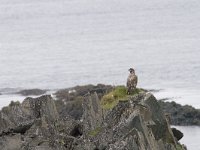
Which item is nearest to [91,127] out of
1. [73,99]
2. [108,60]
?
[73,99]

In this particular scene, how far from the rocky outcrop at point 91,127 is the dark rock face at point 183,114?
2201 inches

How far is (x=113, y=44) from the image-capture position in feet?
577

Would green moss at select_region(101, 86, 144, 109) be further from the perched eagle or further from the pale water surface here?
the pale water surface

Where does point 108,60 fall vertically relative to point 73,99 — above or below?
above

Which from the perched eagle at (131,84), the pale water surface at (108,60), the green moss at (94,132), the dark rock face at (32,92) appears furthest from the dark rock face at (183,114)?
the green moss at (94,132)

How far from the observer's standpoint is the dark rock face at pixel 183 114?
3511 inches

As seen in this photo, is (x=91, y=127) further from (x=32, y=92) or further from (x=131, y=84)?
(x=32, y=92)

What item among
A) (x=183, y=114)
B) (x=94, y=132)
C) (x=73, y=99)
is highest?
(x=94, y=132)

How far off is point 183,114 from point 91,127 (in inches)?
2394

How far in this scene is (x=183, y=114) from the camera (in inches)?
3580

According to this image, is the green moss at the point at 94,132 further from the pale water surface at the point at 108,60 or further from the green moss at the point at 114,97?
the pale water surface at the point at 108,60

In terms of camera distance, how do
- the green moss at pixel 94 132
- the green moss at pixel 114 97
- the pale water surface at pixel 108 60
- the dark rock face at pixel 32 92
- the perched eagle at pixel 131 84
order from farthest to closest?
the pale water surface at pixel 108 60
the dark rock face at pixel 32 92
the perched eagle at pixel 131 84
the green moss at pixel 114 97
the green moss at pixel 94 132

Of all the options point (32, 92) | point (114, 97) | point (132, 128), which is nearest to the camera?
point (132, 128)

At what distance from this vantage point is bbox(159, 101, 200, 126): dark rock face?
8919 centimetres
